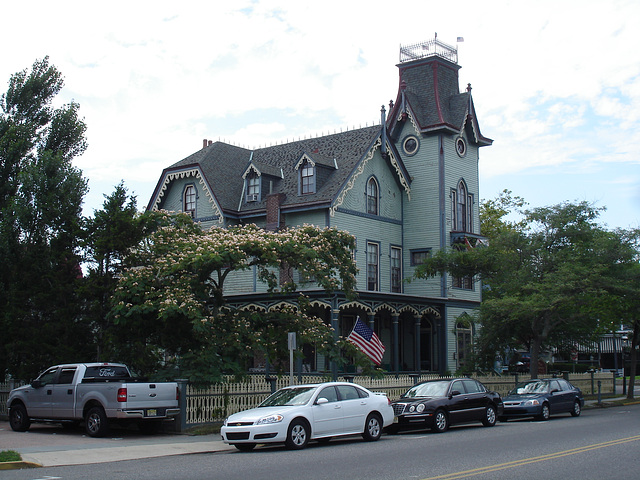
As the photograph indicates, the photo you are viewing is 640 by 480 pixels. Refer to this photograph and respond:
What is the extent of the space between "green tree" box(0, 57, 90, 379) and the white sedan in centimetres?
896

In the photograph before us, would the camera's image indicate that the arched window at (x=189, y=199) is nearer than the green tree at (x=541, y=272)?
No

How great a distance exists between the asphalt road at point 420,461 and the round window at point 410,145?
21738mm

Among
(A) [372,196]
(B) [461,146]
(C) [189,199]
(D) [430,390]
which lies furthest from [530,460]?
(B) [461,146]

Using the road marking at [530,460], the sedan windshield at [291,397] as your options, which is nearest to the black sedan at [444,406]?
the sedan windshield at [291,397]

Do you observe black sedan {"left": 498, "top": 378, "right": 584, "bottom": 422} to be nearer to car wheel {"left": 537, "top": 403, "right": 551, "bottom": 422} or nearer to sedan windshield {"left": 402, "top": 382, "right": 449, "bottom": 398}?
car wheel {"left": 537, "top": 403, "right": 551, "bottom": 422}

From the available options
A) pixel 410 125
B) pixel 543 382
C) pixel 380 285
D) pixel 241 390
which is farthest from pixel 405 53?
pixel 241 390

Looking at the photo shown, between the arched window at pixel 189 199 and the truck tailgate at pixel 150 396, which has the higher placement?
the arched window at pixel 189 199

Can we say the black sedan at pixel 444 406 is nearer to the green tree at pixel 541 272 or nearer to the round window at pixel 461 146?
the green tree at pixel 541 272

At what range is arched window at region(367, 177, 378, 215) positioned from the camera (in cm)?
3593

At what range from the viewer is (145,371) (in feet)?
71.8

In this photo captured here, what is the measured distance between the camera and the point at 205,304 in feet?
72.6

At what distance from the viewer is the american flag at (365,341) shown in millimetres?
27734

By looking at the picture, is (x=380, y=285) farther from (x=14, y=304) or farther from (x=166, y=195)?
(x=14, y=304)

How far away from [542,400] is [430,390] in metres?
4.91
